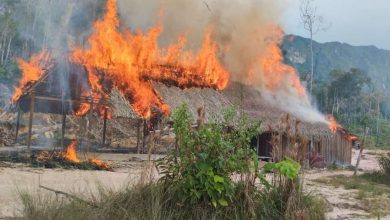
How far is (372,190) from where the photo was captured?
42.3ft

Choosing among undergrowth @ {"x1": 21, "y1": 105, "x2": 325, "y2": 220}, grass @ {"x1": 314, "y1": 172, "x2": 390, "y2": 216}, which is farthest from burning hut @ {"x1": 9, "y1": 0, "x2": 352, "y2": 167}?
undergrowth @ {"x1": 21, "y1": 105, "x2": 325, "y2": 220}

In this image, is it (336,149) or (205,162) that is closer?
(205,162)

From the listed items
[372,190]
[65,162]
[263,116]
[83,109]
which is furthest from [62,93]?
[372,190]

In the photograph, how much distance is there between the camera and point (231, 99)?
2367cm

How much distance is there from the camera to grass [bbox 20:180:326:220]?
5422 mm

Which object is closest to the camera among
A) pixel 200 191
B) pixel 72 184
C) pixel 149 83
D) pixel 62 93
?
pixel 200 191

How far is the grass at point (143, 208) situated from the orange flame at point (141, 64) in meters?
12.4

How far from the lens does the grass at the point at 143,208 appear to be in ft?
17.8

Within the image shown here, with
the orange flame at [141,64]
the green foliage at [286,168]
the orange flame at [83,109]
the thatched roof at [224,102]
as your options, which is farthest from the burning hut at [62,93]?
the green foliage at [286,168]

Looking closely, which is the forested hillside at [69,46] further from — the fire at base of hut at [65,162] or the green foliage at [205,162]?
the green foliage at [205,162]

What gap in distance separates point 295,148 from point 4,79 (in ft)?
91.0

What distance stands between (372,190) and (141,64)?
12.3 metres

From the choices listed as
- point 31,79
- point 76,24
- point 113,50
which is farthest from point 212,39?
point 76,24

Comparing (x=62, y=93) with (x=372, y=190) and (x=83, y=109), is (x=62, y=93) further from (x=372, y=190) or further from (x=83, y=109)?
(x=372, y=190)
